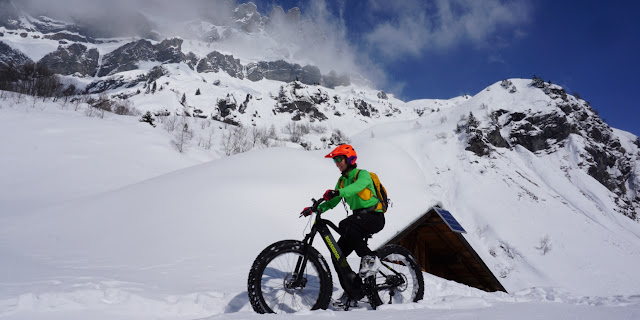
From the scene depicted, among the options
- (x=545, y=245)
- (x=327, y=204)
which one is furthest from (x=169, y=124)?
(x=327, y=204)

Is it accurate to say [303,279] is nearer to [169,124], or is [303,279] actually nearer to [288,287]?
[288,287]

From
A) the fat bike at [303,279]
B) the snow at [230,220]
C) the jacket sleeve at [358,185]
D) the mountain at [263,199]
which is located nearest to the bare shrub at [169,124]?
the mountain at [263,199]

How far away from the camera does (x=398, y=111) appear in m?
130

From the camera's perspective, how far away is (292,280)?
416 cm

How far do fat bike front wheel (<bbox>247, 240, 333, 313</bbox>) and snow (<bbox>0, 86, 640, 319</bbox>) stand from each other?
49cm

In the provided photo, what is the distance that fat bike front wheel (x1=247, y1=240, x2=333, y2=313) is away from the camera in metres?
4.04

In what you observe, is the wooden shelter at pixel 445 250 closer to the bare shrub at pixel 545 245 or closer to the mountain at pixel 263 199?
the mountain at pixel 263 199

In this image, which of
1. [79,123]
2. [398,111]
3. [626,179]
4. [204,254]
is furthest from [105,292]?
[398,111]

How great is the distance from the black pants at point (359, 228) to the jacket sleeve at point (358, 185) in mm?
525

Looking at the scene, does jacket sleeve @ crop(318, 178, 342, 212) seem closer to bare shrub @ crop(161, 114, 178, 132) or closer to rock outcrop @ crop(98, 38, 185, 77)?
bare shrub @ crop(161, 114, 178, 132)

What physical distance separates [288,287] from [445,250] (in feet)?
38.8

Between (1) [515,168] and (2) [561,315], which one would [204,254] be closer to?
(2) [561,315]

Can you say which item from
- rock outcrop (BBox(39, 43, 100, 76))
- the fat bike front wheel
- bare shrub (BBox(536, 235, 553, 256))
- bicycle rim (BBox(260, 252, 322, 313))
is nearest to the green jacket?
the fat bike front wheel

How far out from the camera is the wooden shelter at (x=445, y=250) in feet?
39.1
